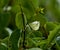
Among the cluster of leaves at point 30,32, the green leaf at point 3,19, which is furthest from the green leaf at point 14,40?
the green leaf at point 3,19

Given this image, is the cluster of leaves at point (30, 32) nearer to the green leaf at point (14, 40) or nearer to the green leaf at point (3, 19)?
the green leaf at point (14, 40)

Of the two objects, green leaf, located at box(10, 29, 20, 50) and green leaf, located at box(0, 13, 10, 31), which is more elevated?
green leaf, located at box(10, 29, 20, 50)

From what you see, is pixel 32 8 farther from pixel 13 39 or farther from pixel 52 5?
pixel 52 5

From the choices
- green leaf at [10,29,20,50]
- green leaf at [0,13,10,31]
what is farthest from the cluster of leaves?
green leaf at [0,13,10,31]

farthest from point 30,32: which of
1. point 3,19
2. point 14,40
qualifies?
point 3,19

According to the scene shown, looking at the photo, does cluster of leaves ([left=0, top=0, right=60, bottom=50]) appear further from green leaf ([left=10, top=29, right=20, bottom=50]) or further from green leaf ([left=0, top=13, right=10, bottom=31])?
green leaf ([left=0, top=13, right=10, bottom=31])

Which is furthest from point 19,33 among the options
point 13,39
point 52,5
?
point 52,5

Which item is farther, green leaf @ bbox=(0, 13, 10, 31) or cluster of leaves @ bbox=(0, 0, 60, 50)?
green leaf @ bbox=(0, 13, 10, 31)

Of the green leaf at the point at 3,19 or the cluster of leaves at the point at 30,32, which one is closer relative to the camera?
the cluster of leaves at the point at 30,32

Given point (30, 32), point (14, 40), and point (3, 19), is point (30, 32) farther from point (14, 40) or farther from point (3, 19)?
point (3, 19)

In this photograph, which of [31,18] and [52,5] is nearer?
[31,18]

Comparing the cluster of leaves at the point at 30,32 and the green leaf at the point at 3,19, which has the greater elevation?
the cluster of leaves at the point at 30,32
